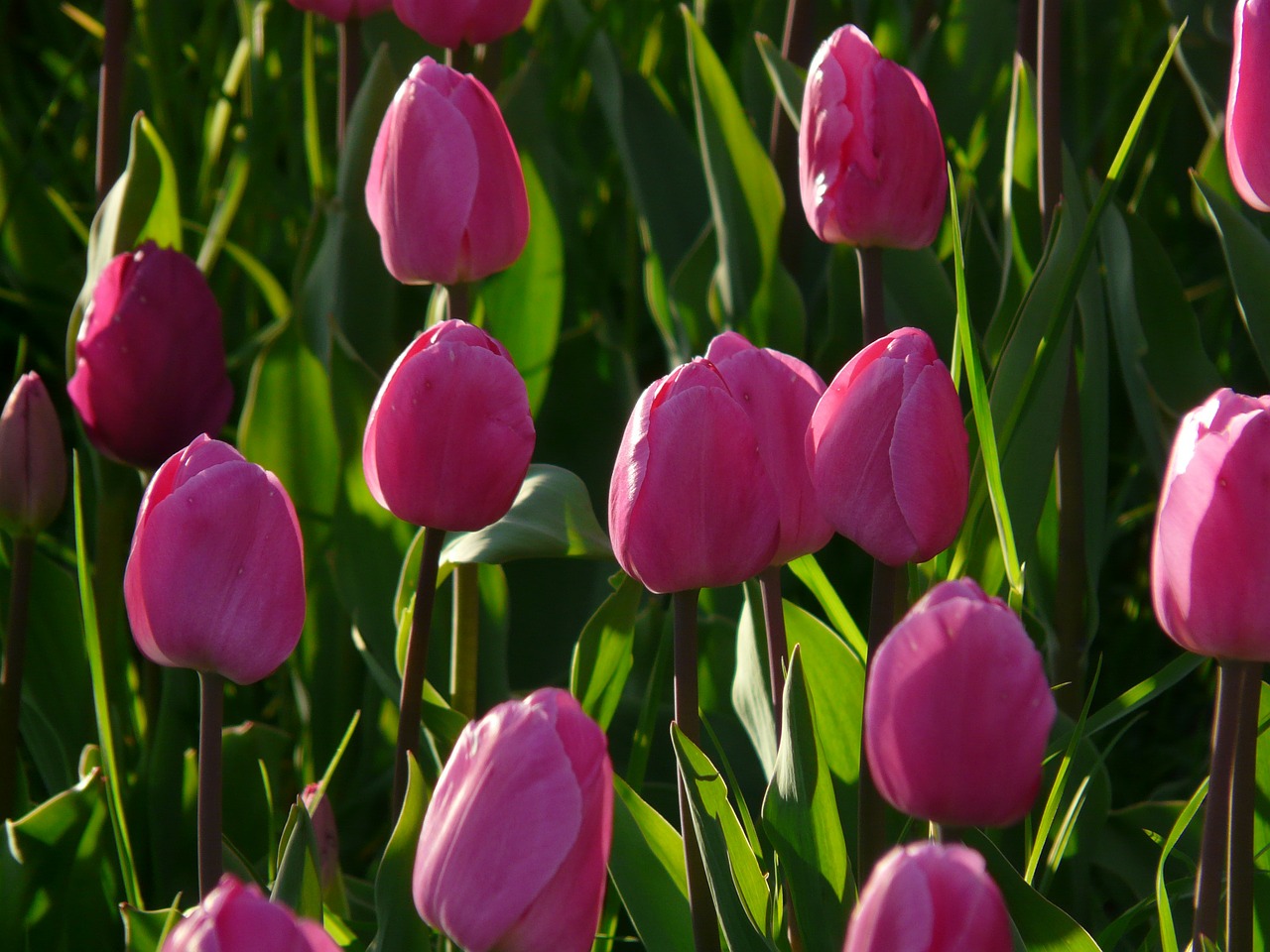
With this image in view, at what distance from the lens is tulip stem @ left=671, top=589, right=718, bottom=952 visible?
49 centimetres

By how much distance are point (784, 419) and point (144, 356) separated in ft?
1.38

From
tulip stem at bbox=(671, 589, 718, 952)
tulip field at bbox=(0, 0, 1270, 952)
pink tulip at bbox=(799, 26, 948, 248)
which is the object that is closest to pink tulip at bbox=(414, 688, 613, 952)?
tulip field at bbox=(0, 0, 1270, 952)

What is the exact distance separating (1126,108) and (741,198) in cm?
57

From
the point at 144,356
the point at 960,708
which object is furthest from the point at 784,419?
the point at 144,356

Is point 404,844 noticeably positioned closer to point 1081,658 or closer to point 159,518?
point 159,518

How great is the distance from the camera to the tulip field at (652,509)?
0.41 metres

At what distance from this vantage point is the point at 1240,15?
58cm

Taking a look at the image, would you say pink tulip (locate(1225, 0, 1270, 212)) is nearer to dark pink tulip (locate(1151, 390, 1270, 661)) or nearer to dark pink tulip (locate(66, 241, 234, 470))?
dark pink tulip (locate(1151, 390, 1270, 661))

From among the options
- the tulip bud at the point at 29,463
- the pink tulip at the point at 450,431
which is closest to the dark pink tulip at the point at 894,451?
the pink tulip at the point at 450,431

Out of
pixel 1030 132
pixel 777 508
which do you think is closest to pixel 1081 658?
pixel 1030 132

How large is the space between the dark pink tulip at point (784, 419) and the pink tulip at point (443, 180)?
0.22m

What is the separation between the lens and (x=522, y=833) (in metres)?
0.38

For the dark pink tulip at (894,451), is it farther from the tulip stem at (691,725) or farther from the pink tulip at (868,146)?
the pink tulip at (868,146)

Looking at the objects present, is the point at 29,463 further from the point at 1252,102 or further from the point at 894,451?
the point at 1252,102
